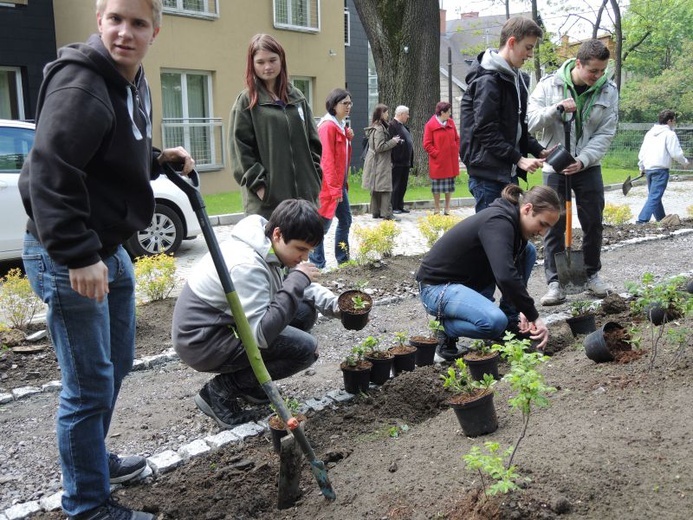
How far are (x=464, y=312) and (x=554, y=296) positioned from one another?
2.06m

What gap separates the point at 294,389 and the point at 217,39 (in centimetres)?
1523

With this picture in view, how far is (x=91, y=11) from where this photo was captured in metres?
15.4

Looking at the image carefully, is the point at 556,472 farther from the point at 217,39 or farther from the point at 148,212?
the point at 217,39

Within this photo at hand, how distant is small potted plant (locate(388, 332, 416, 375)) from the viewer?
426 cm

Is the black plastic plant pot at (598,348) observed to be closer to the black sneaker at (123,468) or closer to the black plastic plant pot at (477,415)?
the black plastic plant pot at (477,415)

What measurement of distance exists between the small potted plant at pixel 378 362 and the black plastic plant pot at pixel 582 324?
1.50 metres

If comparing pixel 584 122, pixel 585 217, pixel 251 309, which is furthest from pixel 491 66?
pixel 251 309

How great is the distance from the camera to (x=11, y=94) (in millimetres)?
15125

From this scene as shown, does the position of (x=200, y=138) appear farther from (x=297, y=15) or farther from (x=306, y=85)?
(x=297, y=15)

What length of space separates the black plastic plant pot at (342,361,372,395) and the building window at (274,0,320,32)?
16.8 metres

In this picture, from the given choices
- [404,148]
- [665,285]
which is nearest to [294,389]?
[665,285]

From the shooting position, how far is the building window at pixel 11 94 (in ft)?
49.2

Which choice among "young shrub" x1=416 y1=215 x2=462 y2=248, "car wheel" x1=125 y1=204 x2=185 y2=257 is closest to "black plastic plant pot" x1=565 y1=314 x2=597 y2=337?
"young shrub" x1=416 y1=215 x2=462 y2=248

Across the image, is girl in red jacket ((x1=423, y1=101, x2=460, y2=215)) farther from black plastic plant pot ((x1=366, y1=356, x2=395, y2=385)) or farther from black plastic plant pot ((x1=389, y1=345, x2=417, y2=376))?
black plastic plant pot ((x1=366, y1=356, x2=395, y2=385))
